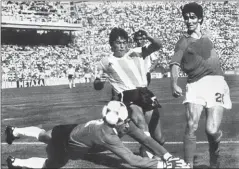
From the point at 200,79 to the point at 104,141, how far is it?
1.20 metres

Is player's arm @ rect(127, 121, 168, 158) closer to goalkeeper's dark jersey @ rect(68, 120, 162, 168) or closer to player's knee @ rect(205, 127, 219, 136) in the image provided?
goalkeeper's dark jersey @ rect(68, 120, 162, 168)

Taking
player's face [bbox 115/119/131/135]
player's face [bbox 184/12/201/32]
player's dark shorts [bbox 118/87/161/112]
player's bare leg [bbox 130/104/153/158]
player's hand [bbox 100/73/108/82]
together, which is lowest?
player's bare leg [bbox 130/104/153/158]

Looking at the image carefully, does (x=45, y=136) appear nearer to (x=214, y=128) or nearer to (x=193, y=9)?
(x=214, y=128)

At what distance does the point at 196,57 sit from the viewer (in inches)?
166

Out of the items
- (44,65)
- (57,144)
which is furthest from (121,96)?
(44,65)

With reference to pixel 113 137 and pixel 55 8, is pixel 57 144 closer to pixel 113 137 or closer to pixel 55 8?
pixel 113 137

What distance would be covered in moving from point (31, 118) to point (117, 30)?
17.7 ft

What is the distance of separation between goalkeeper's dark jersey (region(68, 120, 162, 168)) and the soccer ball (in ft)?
0.28

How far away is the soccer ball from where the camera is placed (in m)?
3.78

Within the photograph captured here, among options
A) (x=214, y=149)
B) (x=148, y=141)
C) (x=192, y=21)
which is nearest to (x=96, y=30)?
(x=192, y=21)

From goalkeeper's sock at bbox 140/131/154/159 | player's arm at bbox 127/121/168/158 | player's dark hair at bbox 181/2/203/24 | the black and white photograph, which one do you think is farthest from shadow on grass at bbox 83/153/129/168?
player's dark hair at bbox 181/2/203/24

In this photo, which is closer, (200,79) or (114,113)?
(114,113)

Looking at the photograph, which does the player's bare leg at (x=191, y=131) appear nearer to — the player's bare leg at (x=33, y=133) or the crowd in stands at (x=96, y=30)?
the player's bare leg at (x=33, y=133)

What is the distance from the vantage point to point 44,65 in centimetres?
2948
